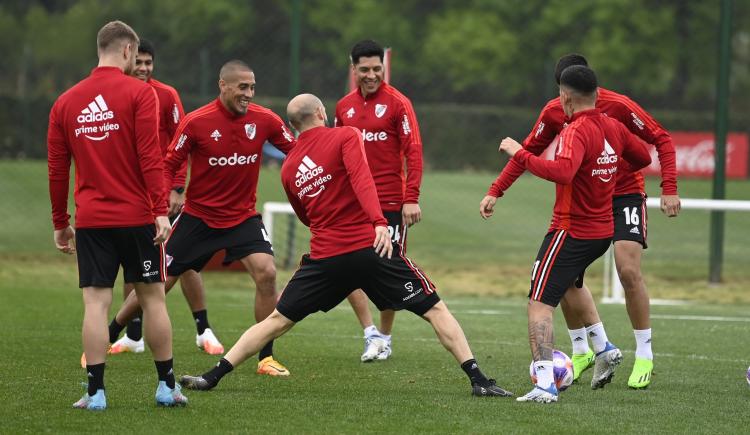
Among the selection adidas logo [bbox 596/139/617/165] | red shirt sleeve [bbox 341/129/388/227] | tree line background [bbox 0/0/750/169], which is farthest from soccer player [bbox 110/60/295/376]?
tree line background [bbox 0/0/750/169]

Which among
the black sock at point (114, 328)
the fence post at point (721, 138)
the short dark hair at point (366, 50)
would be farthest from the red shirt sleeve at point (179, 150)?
the fence post at point (721, 138)

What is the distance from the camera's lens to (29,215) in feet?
76.2

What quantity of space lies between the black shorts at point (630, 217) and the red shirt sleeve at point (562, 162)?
45.3 inches

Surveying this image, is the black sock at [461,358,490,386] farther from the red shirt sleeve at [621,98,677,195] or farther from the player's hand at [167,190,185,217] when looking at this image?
the player's hand at [167,190,185,217]

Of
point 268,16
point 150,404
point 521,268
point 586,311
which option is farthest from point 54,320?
point 268,16

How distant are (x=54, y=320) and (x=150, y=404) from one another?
4.34m

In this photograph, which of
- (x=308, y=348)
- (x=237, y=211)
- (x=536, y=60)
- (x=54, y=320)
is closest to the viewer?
(x=237, y=211)

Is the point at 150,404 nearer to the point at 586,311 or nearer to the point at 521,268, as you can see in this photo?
the point at 586,311

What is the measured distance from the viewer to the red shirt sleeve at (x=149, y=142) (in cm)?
657

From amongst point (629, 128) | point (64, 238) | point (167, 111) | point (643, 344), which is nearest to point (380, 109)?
point (167, 111)

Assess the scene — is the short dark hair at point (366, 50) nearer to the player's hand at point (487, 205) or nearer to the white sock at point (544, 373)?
the player's hand at point (487, 205)

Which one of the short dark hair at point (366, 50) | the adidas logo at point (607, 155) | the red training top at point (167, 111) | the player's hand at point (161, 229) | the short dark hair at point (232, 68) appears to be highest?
the short dark hair at point (366, 50)

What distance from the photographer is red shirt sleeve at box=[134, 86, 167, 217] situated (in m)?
6.57

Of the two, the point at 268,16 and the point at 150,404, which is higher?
the point at 268,16
